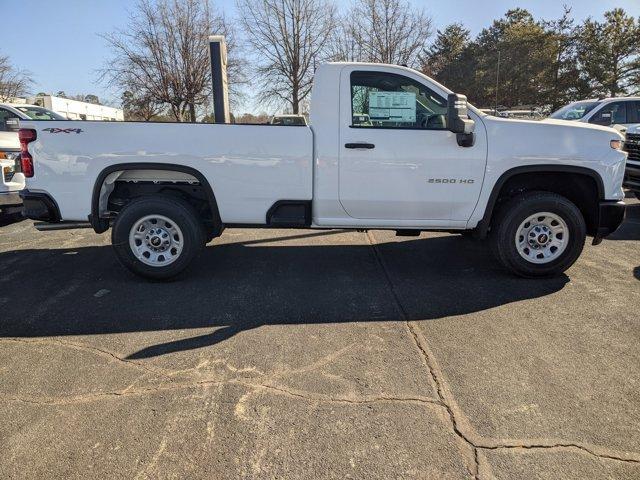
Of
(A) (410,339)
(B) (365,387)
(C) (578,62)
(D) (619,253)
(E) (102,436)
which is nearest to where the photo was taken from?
(E) (102,436)

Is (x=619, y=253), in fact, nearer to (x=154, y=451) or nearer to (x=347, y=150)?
(x=347, y=150)

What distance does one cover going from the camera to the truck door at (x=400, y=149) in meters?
4.63

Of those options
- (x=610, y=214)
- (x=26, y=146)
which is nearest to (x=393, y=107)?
(x=610, y=214)

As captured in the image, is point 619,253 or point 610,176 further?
point 619,253

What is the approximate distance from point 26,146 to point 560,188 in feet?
18.4

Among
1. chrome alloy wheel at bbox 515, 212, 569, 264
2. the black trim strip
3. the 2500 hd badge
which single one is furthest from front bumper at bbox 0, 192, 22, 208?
chrome alloy wheel at bbox 515, 212, 569, 264

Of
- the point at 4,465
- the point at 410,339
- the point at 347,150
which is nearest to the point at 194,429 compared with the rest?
the point at 4,465

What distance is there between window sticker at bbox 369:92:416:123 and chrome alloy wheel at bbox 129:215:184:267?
2.36 metres

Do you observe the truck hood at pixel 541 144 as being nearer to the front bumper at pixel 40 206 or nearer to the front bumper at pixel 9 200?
the front bumper at pixel 40 206

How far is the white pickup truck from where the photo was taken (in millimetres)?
4582

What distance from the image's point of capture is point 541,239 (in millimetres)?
4902

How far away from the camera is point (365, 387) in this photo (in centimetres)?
299

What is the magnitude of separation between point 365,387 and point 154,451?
130cm

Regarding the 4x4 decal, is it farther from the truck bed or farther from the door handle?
the door handle
